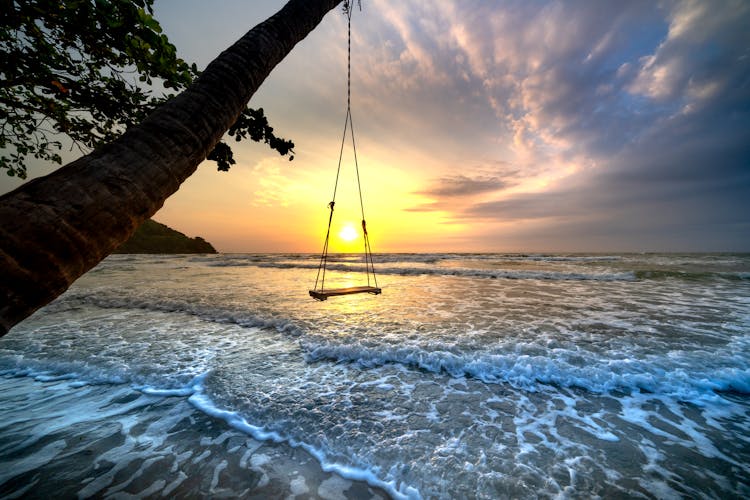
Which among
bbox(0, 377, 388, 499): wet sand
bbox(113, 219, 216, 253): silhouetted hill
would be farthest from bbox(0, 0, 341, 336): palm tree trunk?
bbox(113, 219, 216, 253): silhouetted hill

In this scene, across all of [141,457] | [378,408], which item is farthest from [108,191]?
[378,408]

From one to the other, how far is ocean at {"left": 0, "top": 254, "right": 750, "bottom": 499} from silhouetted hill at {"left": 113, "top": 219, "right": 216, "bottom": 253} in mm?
87630

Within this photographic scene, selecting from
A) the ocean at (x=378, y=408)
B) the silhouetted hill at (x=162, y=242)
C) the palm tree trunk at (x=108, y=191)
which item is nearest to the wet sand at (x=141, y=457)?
the ocean at (x=378, y=408)

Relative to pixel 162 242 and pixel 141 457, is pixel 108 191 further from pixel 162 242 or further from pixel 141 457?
pixel 162 242

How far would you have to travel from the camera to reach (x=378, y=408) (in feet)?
14.0

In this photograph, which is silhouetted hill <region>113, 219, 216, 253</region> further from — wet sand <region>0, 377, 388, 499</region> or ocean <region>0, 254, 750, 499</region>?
wet sand <region>0, 377, 388, 499</region>

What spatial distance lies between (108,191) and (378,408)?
414cm

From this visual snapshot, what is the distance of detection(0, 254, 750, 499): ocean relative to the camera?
3.03m

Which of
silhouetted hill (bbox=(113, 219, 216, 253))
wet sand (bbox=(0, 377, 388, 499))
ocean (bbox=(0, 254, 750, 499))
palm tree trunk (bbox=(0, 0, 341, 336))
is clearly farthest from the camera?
silhouetted hill (bbox=(113, 219, 216, 253))

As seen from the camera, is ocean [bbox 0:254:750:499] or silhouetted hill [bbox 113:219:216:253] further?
silhouetted hill [bbox 113:219:216:253]

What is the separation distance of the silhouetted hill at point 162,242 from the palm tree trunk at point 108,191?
311 feet

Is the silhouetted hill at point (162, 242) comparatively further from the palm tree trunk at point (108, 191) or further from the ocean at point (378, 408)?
the palm tree trunk at point (108, 191)

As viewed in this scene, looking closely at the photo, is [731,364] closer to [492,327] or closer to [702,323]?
[702,323]

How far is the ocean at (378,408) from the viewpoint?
3.03 meters
